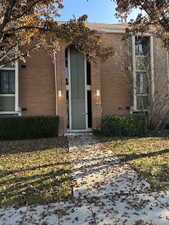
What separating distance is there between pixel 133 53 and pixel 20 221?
39.5ft

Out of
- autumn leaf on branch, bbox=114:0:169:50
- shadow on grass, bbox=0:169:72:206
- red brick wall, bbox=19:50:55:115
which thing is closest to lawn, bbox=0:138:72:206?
shadow on grass, bbox=0:169:72:206

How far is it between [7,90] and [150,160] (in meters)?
9.60

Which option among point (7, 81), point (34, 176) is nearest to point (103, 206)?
point (34, 176)

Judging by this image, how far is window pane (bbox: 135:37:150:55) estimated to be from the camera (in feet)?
43.0

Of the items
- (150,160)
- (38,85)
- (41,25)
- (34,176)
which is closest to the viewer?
(34,176)

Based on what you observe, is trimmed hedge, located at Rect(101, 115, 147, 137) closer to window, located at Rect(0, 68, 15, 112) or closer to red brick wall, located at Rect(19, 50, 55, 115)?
red brick wall, located at Rect(19, 50, 55, 115)

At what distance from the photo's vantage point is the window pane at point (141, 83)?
41.6 feet

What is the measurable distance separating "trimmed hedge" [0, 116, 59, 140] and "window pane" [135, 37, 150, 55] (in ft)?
25.2

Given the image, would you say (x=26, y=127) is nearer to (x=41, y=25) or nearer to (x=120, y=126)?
(x=120, y=126)

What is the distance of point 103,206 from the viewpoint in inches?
134

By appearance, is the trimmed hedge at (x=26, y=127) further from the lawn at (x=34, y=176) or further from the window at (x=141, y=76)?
the window at (x=141, y=76)

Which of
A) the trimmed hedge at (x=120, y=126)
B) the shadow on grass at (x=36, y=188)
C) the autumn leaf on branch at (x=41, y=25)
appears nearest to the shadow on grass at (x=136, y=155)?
the shadow on grass at (x=36, y=188)

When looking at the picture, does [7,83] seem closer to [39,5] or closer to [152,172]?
[39,5]

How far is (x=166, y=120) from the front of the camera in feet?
40.1
